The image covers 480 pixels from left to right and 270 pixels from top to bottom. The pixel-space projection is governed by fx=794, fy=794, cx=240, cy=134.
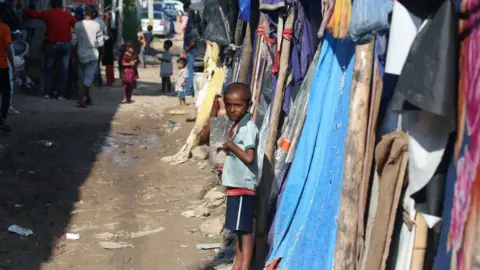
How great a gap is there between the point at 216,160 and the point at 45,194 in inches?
80.1

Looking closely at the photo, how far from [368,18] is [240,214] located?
2024mm

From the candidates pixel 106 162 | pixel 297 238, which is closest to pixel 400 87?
pixel 297 238

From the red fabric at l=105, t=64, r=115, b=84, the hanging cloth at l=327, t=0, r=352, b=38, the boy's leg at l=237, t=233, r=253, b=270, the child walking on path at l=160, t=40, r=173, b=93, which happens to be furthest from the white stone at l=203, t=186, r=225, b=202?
the red fabric at l=105, t=64, r=115, b=84

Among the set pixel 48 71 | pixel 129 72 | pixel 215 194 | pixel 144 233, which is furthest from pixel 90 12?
pixel 144 233

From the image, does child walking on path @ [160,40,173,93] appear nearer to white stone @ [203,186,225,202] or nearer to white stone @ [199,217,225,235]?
white stone @ [203,186,225,202]

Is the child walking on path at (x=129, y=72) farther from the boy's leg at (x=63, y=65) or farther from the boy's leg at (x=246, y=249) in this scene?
the boy's leg at (x=246, y=249)

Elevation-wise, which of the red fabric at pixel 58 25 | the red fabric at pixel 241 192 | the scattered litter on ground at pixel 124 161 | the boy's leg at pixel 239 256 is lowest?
the scattered litter on ground at pixel 124 161

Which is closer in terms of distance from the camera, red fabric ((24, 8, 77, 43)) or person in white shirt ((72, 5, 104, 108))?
person in white shirt ((72, 5, 104, 108))

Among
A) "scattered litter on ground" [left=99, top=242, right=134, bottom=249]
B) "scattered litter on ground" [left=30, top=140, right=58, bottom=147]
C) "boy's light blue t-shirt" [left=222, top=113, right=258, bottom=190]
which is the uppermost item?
"boy's light blue t-shirt" [left=222, top=113, right=258, bottom=190]

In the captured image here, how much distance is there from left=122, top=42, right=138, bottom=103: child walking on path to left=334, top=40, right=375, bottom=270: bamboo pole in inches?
471

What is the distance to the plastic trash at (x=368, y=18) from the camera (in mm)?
4246

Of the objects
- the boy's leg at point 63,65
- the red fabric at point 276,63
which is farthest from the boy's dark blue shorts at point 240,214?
the boy's leg at point 63,65

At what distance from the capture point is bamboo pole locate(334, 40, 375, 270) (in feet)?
14.6

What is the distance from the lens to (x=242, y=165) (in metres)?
5.74
